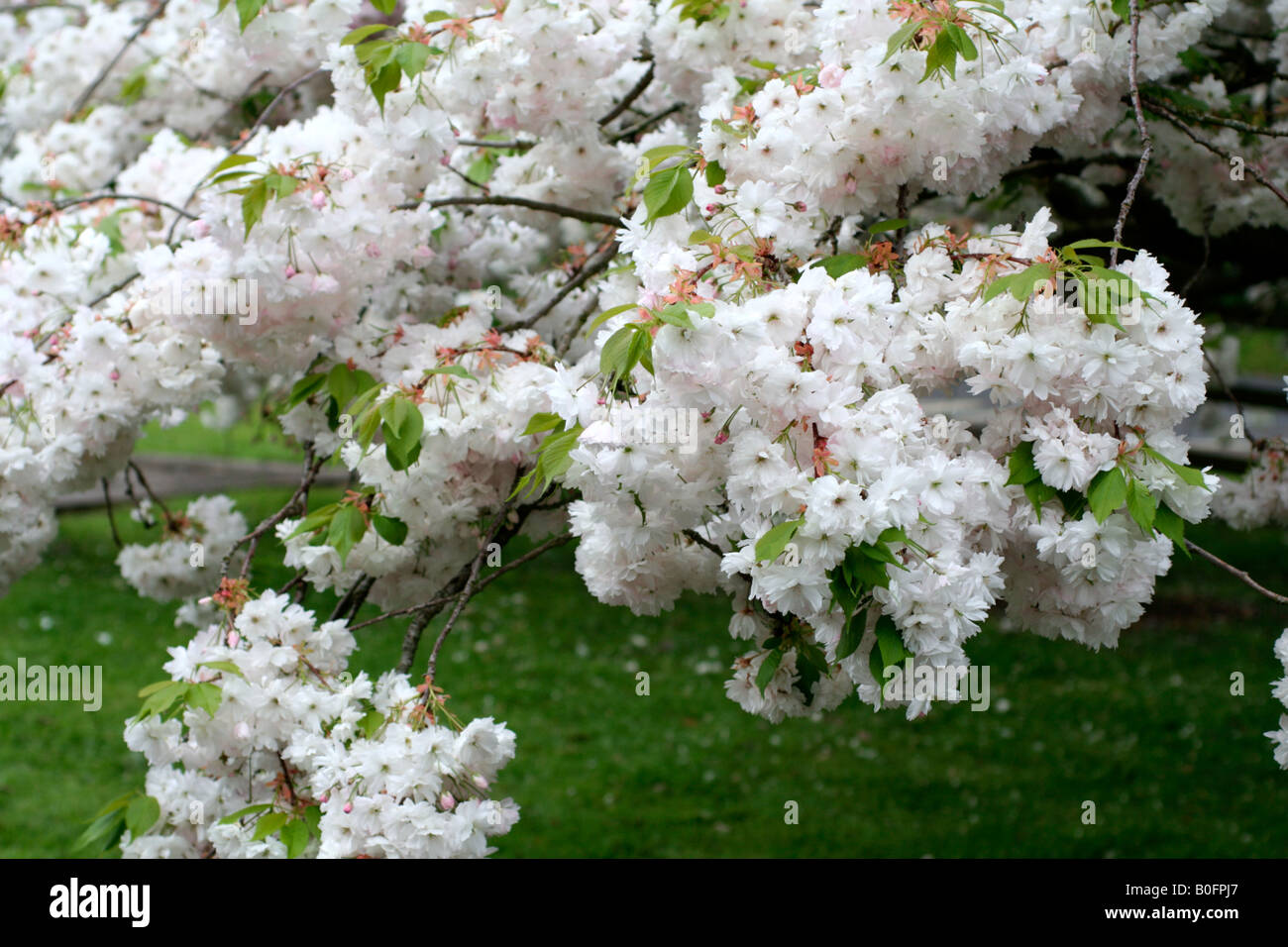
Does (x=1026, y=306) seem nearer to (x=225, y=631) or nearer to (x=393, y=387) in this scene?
(x=393, y=387)

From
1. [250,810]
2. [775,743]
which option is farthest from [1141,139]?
[775,743]

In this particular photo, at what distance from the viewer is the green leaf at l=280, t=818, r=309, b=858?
242 cm

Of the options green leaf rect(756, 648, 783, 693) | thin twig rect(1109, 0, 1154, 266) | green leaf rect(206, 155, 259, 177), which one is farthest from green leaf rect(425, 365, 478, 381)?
thin twig rect(1109, 0, 1154, 266)

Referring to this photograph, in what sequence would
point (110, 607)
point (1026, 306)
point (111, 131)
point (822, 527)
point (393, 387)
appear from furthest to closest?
point (110, 607), point (111, 131), point (393, 387), point (1026, 306), point (822, 527)

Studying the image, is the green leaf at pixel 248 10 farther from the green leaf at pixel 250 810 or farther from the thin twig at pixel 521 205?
the green leaf at pixel 250 810

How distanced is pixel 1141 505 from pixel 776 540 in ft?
2.02

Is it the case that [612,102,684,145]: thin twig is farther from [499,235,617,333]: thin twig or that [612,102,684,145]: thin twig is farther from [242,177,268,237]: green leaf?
[242,177,268,237]: green leaf

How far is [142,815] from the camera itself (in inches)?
112

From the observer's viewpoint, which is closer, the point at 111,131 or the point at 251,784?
the point at 251,784

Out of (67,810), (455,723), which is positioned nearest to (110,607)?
(67,810)
